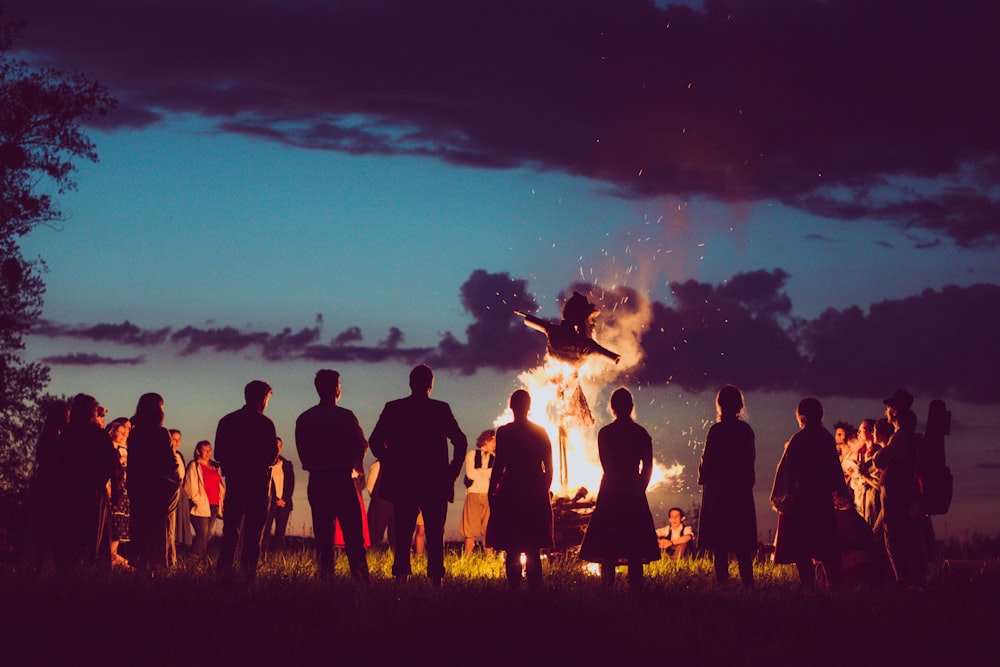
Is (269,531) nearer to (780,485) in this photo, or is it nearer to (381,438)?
(381,438)

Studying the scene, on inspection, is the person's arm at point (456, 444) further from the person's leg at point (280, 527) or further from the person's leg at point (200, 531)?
the person's leg at point (280, 527)

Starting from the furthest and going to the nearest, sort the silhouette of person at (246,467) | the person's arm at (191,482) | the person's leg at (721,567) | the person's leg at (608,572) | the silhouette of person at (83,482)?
the person's arm at (191,482), the person's leg at (721,567), the silhouette of person at (83,482), the person's leg at (608,572), the silhouette of person at (246,467)

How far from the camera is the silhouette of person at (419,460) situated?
12750 millimetres

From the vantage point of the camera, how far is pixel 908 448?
551 inches

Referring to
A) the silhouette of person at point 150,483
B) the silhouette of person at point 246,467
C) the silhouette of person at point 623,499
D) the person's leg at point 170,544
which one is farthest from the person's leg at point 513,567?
the person's leg at point 170,544

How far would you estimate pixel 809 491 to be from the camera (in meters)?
13.7

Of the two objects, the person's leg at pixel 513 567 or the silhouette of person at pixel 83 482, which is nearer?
the person's leg at pixel 513 567

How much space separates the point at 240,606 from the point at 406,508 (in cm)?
242

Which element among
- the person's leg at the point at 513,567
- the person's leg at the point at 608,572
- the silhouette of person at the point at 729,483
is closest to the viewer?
the person's leg at the point at 513,567

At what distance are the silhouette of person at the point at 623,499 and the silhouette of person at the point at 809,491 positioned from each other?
162cm

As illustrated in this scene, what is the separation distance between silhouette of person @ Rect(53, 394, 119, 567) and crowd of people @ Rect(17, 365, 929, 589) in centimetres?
2

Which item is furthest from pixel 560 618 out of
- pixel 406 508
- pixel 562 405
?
pixel 562 405

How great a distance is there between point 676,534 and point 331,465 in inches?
412

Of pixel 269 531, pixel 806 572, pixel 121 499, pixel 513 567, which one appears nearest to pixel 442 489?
pixel 513 567
